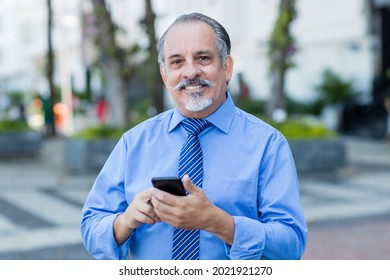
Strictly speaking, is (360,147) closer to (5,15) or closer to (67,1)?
(67,1)

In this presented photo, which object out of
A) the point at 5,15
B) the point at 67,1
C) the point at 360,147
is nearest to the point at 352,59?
the point at 360,147

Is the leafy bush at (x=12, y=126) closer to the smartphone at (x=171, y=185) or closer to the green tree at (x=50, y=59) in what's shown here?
the green tree at (x=50, y=59)

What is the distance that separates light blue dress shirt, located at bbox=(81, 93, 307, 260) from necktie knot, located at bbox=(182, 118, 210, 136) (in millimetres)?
16

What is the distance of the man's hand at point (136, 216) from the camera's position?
1.72m

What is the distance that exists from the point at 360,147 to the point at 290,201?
54.2ft

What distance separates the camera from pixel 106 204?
196 cm

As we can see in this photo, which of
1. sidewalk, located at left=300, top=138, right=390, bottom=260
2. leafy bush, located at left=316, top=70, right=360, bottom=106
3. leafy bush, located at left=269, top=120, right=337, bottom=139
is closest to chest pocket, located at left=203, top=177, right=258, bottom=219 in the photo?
sidewalk, located at left=300, top=138, right=390, bottom=260

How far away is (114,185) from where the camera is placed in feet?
6.37

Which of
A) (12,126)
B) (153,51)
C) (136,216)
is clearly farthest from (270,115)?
(136,216)

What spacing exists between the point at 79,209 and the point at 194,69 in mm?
7227

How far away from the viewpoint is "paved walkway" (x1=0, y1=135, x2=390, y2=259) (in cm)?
659

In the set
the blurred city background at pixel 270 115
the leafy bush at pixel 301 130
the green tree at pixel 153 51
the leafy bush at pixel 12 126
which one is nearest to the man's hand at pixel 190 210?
the blurred city background at pixel 270 115

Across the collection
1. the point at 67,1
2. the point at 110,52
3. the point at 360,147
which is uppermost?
the point at 67,1

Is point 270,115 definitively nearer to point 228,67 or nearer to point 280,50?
point 280,50
